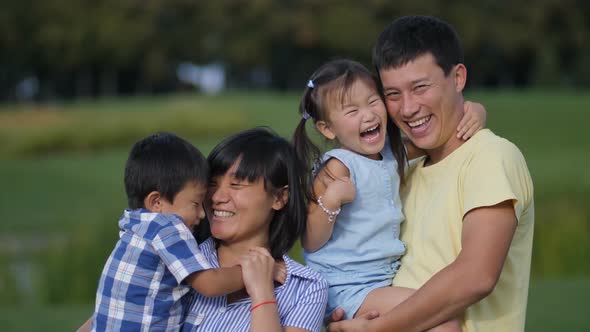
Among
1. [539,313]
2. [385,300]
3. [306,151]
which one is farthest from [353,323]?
[539,313]

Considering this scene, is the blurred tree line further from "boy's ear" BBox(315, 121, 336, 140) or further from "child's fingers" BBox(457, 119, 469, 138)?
"child's fingers" BBox(457, 119, 469, 138)

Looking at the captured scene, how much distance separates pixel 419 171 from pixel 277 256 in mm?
586

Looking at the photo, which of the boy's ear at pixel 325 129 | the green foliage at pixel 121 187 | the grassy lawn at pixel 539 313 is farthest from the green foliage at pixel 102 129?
the boy's ear at pixel 325 129

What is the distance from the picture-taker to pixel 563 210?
9.34m

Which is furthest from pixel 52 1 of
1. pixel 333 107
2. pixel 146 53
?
pixel 333 107

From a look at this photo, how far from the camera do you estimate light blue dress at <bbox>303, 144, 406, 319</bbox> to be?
2.89 meters

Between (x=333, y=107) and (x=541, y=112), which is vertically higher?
(x=333, y=107)

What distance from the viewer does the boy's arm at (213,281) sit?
2.64 meters

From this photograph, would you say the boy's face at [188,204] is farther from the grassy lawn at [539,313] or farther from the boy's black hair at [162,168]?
the grassy lawn at [539,313]

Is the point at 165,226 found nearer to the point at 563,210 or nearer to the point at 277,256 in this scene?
the point at 277,256

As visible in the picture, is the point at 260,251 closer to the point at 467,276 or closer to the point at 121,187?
the point at 467,276

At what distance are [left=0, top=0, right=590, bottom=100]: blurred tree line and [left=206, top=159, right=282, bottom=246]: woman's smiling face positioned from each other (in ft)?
108

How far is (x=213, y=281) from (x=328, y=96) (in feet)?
2.69

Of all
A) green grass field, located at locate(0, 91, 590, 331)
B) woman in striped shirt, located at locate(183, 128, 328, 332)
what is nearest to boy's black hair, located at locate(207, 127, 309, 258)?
woman in striped shirt, located at locate(183, 128, 328, 332)
